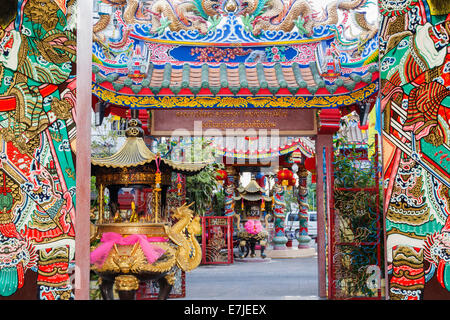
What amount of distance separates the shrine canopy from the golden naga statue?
6.15ft

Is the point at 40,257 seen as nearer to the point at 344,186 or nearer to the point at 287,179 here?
the point at 344,186

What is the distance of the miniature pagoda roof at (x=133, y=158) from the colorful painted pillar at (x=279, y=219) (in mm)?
8936

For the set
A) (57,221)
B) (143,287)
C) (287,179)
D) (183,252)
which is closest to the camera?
(57,221)

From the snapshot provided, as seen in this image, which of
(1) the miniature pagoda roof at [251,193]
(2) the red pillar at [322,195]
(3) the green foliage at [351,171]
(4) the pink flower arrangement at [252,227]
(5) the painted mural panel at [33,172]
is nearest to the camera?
(5) the painted mural panel at [33,172]

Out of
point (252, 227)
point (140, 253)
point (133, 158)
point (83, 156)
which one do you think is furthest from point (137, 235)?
point (252, 227)

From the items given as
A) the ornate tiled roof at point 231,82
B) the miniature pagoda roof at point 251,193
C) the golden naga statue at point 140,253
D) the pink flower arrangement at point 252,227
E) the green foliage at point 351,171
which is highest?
the ornate tiled roof at point 231,82

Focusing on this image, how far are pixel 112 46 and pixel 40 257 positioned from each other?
470cm

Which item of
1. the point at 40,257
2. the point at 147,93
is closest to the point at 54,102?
the point at 40,257

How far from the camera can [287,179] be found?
12.8m

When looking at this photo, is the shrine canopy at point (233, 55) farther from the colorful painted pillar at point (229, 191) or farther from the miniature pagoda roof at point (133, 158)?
the colorful painted pillar at point (229, 191)

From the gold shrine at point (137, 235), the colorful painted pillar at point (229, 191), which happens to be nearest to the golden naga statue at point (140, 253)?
the gold shrine at point (137, 235)

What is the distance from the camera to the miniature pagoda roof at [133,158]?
5641mm

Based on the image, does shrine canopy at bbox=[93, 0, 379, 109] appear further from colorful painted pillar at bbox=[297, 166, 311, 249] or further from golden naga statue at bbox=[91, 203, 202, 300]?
colorful painted pillar at bbox=[297, 166, 311, 249]

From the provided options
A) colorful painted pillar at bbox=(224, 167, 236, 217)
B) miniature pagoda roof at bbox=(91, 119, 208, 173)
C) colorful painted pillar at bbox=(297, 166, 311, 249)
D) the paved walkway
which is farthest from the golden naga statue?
colorful painted pillar at bbox=(297, 166, 311, 249)
